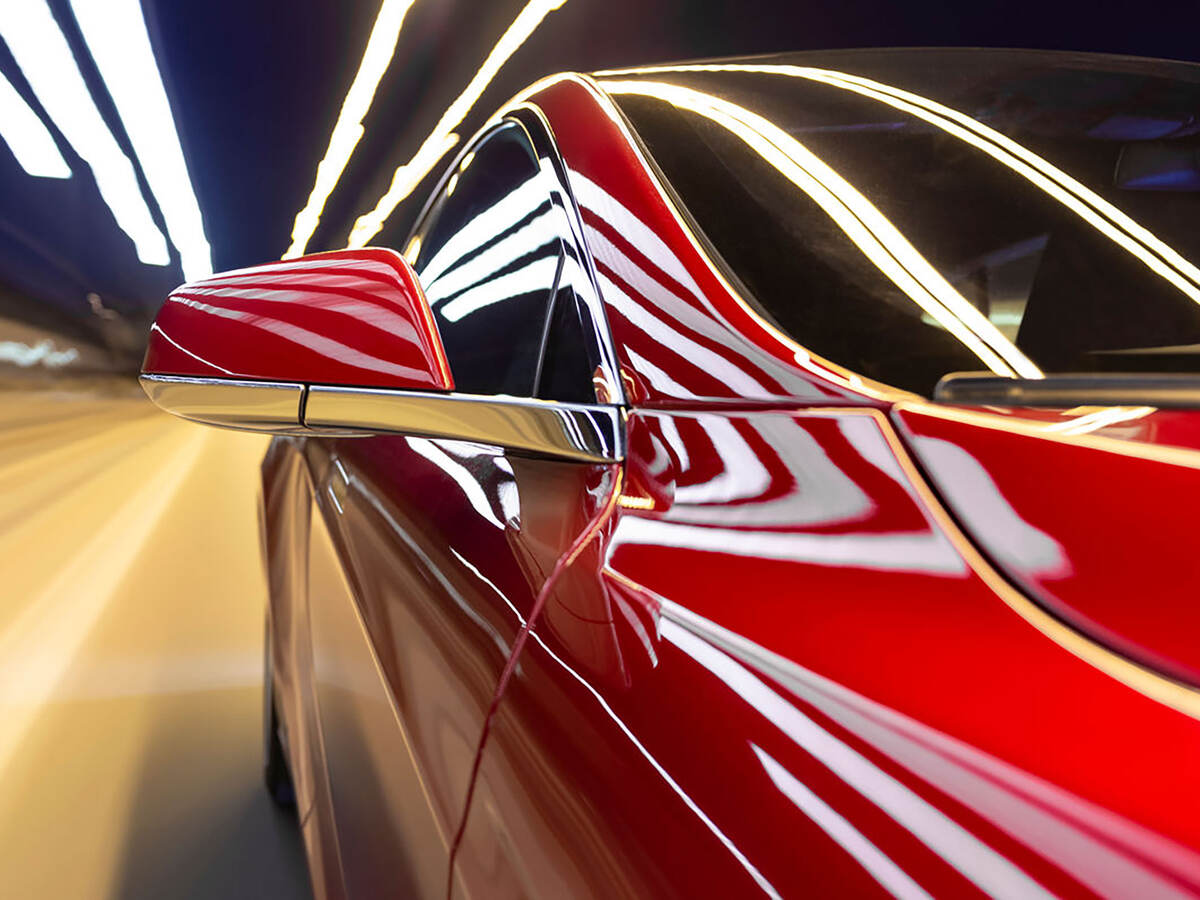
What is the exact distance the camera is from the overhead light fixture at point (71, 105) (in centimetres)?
1534

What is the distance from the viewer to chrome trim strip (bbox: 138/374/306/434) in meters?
0.93

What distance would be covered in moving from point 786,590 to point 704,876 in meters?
0.18

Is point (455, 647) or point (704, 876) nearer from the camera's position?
point (704, 876)

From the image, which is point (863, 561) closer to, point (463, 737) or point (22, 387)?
point (463, 737)

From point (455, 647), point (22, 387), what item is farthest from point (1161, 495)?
point (22, 387)

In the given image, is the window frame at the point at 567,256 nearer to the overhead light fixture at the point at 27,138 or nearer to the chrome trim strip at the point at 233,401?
the chrome trim strip at the point at 233,401

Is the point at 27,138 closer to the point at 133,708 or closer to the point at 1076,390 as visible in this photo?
the point at 133,708

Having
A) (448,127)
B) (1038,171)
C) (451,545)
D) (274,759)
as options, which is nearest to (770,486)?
(451,545)

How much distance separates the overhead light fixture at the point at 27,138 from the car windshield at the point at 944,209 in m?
21.6

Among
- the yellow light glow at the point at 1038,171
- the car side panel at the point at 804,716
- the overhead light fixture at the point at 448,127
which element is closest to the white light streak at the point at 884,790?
the car side panel at the point at 804,716

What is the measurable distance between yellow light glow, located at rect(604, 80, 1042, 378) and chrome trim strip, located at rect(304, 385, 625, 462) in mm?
252

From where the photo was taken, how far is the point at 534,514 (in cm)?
81

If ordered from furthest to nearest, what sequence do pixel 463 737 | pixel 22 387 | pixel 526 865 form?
pixel 22 387, pixel 463 737, pixel 526 865

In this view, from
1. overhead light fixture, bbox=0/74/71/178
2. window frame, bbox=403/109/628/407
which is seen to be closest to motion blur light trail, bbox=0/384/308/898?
window frame, bbox=403/109/628/407
